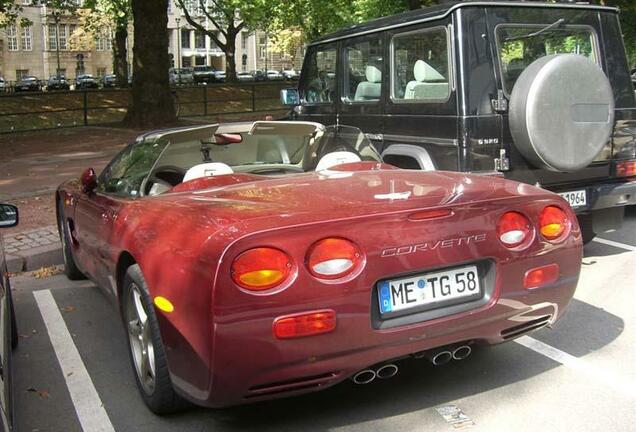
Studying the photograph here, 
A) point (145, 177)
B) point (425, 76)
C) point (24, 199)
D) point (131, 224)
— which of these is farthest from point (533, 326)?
point (24, 199)

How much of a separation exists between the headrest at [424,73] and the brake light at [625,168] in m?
1.78

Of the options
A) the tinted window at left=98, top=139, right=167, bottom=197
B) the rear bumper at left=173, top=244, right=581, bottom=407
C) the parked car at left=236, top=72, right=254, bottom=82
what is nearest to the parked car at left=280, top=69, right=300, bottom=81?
the parked car at left=236, top=72, right=254, bottom=82

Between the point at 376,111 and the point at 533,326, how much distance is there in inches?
136

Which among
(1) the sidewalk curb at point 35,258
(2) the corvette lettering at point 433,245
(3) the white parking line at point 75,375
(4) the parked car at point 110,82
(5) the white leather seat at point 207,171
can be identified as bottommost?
(3) the white parking line at point 75,375

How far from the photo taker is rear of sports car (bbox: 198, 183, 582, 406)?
2.79 metres

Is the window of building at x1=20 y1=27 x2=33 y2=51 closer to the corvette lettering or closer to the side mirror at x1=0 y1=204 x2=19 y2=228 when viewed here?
the side mirror at x1=0 y1=204 x2=19 y2=228

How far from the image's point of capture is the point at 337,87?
744cm

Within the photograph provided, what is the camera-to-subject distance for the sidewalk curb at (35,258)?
6672 mm

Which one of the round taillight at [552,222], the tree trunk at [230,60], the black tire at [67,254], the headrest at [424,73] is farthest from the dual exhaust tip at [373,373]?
the tree trunk at [230,60]

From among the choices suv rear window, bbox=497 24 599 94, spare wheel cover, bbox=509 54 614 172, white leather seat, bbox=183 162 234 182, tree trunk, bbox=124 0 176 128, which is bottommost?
white leather seat, bbox=183 162 234 182

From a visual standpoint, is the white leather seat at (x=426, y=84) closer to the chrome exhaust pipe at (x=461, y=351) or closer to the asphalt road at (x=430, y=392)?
the asphalt road at (x=430, y=392)

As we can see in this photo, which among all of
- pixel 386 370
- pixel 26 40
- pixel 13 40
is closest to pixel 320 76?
pixel 386 370

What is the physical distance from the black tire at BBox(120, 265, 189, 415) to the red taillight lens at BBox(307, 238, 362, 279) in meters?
0.89

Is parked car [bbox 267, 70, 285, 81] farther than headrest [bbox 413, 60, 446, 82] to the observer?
Yes
